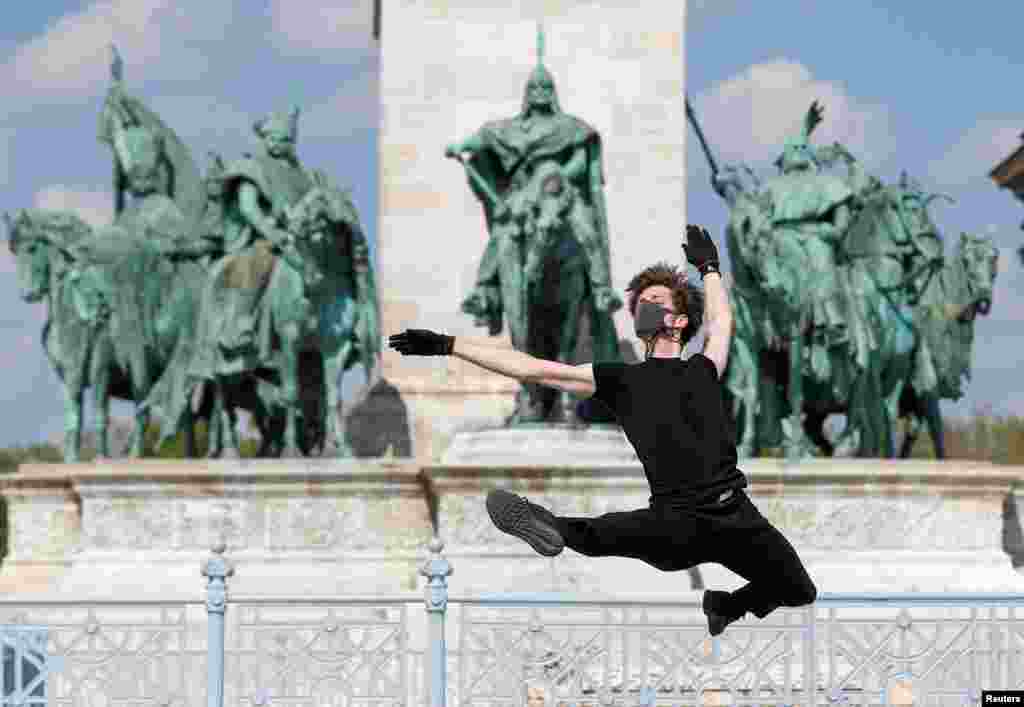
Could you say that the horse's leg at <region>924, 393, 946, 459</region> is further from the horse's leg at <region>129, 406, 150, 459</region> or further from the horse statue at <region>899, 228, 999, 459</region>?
the horse's leg at <region>129, 406, 150, 459</region>

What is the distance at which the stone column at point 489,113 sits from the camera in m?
24.7

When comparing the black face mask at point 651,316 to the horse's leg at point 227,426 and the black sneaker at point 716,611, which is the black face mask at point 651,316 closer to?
the black sneaker at point 716,611

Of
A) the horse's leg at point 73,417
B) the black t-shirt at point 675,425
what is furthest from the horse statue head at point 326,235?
the black t-shirt at point 675,425

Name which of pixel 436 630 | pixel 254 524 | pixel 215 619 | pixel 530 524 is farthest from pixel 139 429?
pixel 530 524

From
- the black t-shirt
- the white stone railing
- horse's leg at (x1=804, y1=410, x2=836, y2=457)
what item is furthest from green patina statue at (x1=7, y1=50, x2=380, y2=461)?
the black t-shirt

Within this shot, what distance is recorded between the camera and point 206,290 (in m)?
22.5

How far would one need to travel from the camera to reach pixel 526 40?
2505 centimetres

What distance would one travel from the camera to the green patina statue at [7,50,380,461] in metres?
22.0

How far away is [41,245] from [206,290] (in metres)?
2.03

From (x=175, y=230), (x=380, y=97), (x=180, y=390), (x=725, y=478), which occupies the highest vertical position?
(x=380, y=97)

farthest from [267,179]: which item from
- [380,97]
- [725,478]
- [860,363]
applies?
[725,478]

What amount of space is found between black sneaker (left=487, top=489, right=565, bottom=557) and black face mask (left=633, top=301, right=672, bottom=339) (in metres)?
0.65

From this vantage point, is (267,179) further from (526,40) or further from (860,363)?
(860,363)

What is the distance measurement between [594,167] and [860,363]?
3.01m
